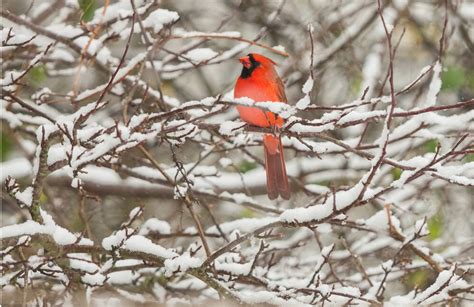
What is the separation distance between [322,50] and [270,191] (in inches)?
99.1

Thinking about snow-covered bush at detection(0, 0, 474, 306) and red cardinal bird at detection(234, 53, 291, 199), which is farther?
red cardinal bird at detection(234, 53, 291, 199)

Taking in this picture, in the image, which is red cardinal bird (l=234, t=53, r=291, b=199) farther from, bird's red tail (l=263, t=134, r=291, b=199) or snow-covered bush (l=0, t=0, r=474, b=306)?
snow-covered bush (l=0, t=0, r=474, b=306)

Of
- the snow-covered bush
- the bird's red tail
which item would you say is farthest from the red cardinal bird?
the snow-covered bush

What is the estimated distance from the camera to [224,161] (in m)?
4.71

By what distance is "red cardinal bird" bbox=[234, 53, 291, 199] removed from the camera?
4.06 metres

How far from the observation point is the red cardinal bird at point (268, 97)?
13.3ft

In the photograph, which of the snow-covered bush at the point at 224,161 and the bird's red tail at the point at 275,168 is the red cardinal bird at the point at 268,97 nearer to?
the bird's red tail at the point at 275,168

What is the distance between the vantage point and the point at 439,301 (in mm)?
3385

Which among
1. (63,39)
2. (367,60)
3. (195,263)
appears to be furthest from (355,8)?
(63,39)

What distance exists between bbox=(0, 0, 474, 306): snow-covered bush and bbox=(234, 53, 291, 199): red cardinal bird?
0.15 meters

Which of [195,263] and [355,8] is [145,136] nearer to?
[195,263]

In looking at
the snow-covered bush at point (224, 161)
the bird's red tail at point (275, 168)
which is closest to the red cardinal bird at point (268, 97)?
the bird's red tail at point (275, 168)

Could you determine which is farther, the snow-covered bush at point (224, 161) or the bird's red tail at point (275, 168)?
the bird's red tail at point (275, 168)

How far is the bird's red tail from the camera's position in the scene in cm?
407
